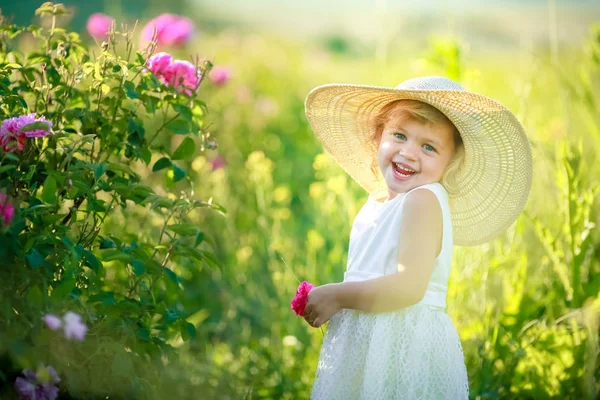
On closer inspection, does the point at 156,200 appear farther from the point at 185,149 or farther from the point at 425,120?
the point at 425,120

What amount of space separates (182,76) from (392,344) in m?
1.00

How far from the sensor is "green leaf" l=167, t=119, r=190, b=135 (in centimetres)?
210

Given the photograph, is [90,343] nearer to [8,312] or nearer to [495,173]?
[8,312]

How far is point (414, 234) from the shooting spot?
179cm

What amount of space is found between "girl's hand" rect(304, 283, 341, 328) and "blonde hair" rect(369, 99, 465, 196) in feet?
1.55

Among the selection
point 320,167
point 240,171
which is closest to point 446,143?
point 320,167

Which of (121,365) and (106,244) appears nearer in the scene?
(121,365)

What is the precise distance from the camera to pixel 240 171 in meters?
4.29

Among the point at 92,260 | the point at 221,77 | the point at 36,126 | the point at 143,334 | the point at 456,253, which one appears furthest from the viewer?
the point at 221,77

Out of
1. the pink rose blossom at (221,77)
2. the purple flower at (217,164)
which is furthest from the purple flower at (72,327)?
the purple flower at (217,164)

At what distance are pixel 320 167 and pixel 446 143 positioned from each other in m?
1.35

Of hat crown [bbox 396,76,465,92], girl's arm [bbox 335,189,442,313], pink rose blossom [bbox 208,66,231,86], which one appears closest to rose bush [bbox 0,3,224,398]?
girl's arm [bbox 335,189,442,313]

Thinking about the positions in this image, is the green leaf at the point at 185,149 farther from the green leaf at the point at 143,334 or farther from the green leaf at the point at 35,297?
the green leaf at the point at 35,297

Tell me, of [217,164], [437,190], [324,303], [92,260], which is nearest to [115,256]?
[92,260]
